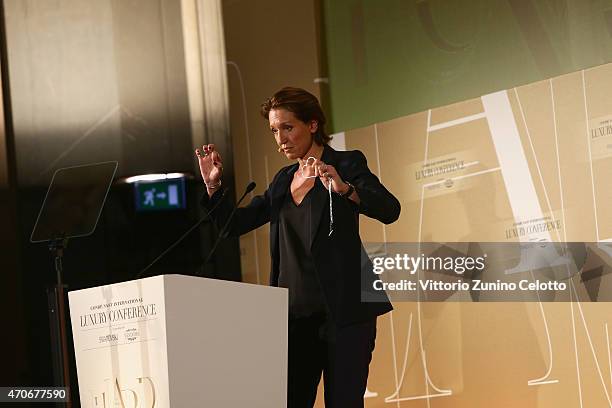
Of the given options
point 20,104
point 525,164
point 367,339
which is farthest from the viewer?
point 20,104

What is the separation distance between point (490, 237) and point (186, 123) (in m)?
1.91

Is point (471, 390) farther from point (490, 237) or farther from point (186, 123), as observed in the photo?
point (186, 123)

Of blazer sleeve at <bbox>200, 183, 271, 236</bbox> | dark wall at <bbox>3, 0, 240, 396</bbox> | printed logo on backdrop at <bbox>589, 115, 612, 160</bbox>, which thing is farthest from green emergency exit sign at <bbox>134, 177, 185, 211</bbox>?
printed logo on backdrop at <bbox>589, 115, 612, 160</bbox>

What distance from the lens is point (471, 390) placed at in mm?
3795

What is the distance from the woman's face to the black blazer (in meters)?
0.07

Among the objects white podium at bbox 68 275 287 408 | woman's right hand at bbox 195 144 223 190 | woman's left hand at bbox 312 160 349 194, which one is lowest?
white podium at bbox 68 275 287 408

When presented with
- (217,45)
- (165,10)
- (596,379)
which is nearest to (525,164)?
(596,379)

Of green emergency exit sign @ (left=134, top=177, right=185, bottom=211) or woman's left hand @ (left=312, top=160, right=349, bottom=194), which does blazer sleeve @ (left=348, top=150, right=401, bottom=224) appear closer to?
woman's left hand @ (left=312, top=160, right=349, bottom=194)

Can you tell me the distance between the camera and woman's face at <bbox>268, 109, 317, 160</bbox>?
121 inches

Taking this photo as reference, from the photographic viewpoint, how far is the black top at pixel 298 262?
117 inches

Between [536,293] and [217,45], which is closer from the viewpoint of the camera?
[536,293]

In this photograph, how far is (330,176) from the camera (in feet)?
9.12

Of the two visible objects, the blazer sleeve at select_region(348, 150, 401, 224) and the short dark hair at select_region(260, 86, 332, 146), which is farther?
the short dark hair at select_region(260, 86, 332, 146)

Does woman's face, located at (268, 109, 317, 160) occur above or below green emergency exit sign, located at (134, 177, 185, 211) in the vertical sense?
above
